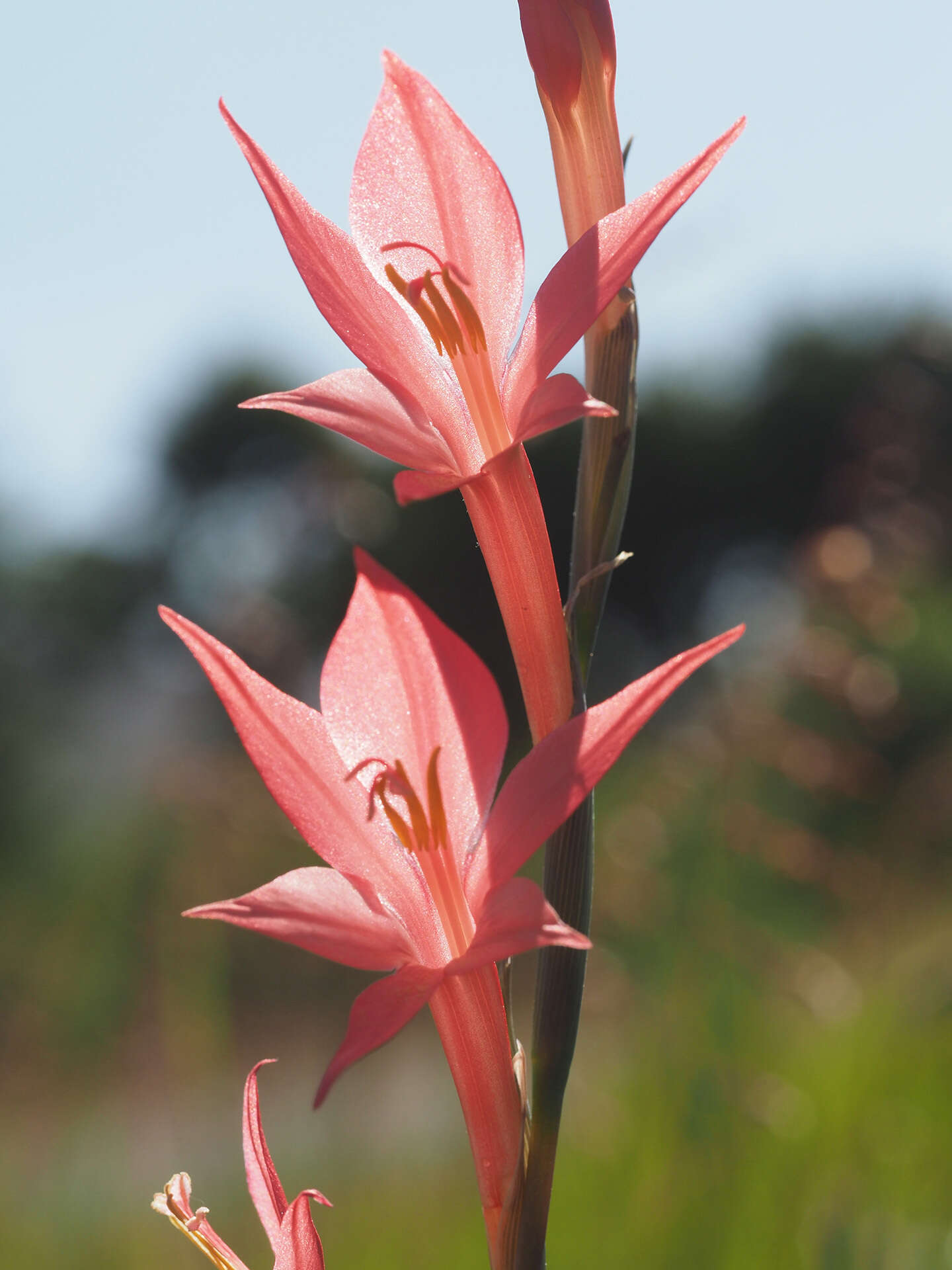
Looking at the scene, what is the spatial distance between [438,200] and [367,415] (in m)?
0.08

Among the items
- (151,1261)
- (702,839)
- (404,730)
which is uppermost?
(404,730)

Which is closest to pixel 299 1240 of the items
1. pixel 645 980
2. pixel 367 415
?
pixel 367 415

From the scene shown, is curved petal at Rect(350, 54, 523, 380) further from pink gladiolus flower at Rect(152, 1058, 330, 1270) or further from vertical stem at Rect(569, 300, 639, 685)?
pink gladiolus flower at Rect(152, 1058, 330, 1270)

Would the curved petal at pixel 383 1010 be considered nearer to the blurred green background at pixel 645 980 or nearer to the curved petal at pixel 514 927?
the curved petal at pixel 514 927

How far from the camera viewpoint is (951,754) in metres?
1.07

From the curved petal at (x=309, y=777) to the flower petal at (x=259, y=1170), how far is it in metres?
0.09

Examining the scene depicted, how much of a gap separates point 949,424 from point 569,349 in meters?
3.72

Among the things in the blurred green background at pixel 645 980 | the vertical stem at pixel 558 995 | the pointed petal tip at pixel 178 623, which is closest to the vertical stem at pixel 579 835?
the vertical stem at pixel 558 995

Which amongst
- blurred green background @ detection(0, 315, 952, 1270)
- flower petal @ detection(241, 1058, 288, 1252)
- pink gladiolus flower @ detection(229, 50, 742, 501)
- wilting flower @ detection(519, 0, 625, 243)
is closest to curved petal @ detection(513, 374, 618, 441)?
pink gladiolus flower @ detection(229, 50, 742, 501)

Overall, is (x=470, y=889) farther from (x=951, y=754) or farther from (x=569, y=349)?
(x=951, y=754)

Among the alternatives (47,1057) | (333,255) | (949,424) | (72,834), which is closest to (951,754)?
(333,255)

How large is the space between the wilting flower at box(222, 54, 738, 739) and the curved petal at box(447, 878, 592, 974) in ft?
0.25

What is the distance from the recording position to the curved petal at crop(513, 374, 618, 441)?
10.1 inches

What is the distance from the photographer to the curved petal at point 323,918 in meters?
0.25
